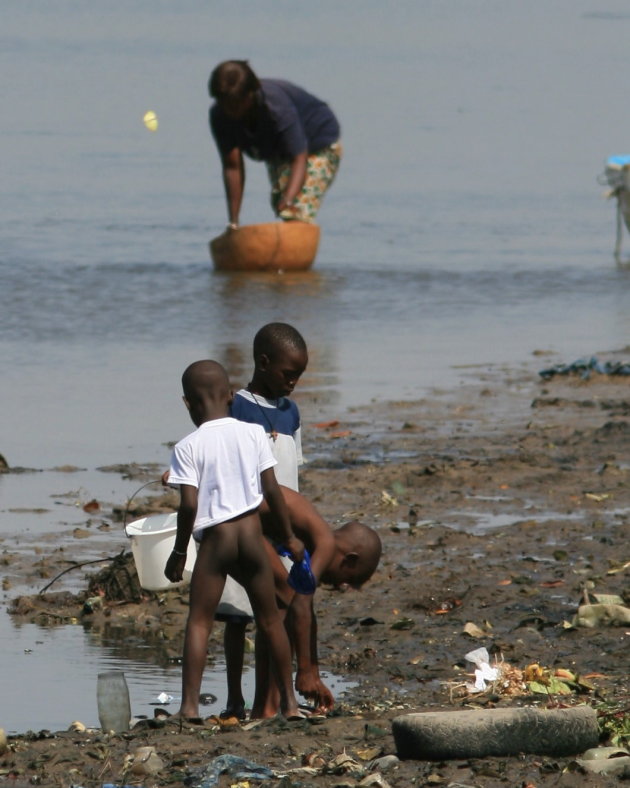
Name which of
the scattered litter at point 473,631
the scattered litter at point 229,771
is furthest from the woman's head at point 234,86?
the scattered litter at point 229,771

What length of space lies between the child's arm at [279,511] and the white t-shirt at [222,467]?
0.03m

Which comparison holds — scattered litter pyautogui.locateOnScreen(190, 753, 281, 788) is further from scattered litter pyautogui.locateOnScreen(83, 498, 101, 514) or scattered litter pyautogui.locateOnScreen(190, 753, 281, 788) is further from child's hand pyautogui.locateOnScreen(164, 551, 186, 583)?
scattered litter pyautogui.locateOnScreen(83, 498, 101, 514)

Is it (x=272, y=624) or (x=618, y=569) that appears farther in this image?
(x=618, y=569)

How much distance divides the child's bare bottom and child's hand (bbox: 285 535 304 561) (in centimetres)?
8

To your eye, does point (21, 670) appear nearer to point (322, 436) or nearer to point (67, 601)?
point (67, 601)

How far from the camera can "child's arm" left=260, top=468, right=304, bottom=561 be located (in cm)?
530

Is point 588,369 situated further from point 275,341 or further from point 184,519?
point 184,519

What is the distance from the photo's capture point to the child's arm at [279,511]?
17.4ft

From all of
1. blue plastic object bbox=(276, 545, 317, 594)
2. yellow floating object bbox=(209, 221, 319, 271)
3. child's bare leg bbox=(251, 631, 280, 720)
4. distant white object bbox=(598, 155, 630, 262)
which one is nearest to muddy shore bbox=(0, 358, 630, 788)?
child's bare leg bbox=(251, 631, 280, 720)

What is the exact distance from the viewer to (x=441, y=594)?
22.5 ft

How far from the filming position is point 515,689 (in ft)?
17.8

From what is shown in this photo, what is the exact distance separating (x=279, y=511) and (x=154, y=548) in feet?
4.33

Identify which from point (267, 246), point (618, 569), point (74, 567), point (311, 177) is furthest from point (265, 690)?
point (267, 246)

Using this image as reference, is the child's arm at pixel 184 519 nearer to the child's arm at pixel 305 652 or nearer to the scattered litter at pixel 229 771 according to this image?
the child's arm at pixel 305 652
